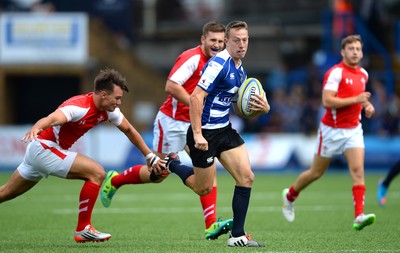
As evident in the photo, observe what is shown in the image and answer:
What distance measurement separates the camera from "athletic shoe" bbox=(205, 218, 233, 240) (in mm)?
10040

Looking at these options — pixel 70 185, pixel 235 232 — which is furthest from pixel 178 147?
pixel 70 185

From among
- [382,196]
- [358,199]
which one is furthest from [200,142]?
[382,196]

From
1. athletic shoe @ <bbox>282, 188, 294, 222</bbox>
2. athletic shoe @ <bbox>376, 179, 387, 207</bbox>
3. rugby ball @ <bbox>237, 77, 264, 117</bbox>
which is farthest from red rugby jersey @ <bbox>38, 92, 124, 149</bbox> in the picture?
athletic shoe @ <bbox>376, 179, 387, 207</bbox>

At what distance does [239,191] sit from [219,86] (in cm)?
113

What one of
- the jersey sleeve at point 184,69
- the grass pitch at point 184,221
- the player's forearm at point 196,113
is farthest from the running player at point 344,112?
the player's forearm at point 196,113

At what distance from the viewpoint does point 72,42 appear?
28031 millimetres

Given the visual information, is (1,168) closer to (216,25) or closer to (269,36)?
(269,36)

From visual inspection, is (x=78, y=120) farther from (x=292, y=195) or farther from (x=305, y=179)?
(x=292, y=195)

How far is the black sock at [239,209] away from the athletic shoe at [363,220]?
2072 millimetres

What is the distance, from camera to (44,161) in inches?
394

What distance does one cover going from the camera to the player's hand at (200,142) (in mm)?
9383

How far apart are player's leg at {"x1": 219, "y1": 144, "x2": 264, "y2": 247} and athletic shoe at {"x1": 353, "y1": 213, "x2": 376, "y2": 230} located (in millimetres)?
1989

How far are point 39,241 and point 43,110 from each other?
21.0m

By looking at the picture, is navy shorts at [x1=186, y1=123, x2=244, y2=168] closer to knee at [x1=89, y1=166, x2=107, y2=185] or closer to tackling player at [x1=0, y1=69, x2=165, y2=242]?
tackling player at [x1=0, y1=69, x2=165, y2=242]
